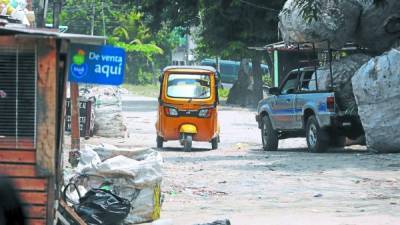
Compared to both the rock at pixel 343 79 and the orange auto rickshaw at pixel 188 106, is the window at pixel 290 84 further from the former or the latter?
the orange auto rickshaw at pixel 188 106

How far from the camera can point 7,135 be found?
24.0ft

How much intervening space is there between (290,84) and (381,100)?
345cm

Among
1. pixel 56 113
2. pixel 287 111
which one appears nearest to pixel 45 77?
pixel 56 113

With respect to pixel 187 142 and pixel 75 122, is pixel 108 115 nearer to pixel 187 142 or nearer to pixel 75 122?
pixel 187 142

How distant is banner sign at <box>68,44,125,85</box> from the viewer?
6.99m

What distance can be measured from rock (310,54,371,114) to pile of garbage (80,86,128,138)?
6412 mm

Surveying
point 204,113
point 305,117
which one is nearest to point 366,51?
point 305,117

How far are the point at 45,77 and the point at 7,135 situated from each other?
59 centimetres

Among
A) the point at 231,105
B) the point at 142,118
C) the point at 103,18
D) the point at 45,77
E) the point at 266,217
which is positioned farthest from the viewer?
the point at 103,18

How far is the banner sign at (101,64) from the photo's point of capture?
22.9 ft

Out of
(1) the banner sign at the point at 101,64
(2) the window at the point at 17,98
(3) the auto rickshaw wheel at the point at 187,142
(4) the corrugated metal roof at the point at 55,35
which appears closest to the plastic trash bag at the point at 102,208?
(2) the window at the point at 17,98

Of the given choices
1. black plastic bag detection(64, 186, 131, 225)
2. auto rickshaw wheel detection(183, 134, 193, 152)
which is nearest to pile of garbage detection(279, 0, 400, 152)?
auto rickshaw wheel detection(183, 134, 193, 152)

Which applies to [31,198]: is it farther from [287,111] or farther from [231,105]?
[231,105]

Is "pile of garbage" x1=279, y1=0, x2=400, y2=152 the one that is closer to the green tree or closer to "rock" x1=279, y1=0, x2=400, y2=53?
"rock" x1=279, y1=0, x2=400, y2=53
